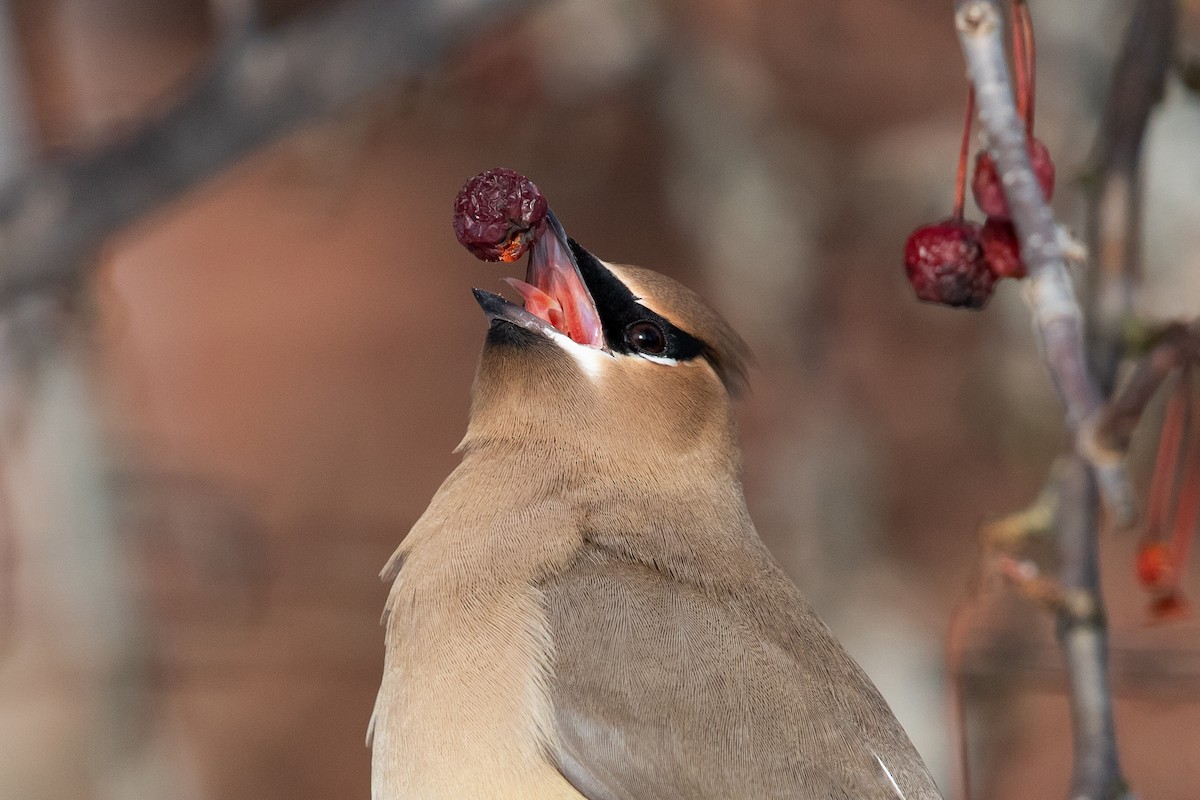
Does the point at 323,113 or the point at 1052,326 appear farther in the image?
the point at 323,113

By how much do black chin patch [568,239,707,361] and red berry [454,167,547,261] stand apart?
0.86 feet

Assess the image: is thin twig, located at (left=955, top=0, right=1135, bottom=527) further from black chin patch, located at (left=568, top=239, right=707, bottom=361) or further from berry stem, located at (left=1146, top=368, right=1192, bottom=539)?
black chin patch, located at (left=568, top=239, right=707, bottom=361)

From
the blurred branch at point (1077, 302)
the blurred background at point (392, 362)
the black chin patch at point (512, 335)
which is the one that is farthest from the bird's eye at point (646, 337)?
the blurred background at point (392, 362)

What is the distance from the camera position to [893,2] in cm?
445

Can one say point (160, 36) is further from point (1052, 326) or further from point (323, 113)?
point (1052, 326)

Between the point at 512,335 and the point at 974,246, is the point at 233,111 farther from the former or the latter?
the point at 974,246

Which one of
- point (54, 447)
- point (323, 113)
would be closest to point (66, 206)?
point (323, 113)

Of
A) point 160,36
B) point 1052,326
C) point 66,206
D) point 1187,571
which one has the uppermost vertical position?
point 160,36

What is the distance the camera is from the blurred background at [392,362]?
425 centimetres

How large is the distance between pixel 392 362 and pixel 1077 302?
3.38 metres

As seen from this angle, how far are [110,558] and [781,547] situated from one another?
1887 millimetres

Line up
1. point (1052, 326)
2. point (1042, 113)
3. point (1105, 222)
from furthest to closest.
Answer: point (1042, 113), point (1105, 222), point (1052, 326)

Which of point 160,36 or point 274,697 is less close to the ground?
point 160,36

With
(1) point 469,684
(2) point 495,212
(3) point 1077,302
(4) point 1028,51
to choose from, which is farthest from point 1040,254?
(1) point 469,684
